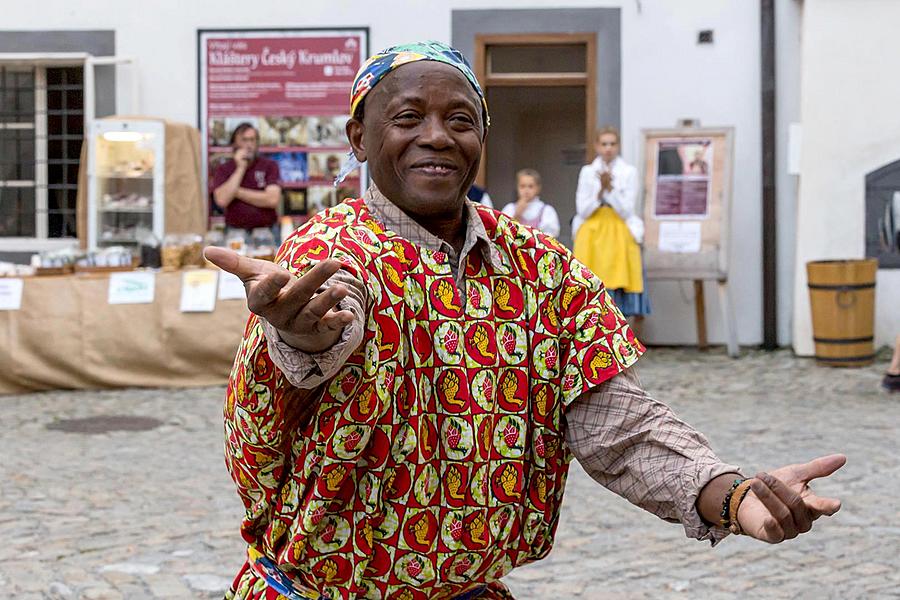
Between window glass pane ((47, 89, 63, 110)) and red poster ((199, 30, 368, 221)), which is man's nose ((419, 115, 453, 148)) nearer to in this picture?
red poster ((199, 30, 368, 221))

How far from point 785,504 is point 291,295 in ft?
2.58

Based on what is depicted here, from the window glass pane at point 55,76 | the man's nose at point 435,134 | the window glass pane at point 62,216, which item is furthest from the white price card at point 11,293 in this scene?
the man's nose at point 435,134

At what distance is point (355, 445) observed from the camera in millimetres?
2031

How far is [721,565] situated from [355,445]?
332 cm

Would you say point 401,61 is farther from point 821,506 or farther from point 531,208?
point 531,208

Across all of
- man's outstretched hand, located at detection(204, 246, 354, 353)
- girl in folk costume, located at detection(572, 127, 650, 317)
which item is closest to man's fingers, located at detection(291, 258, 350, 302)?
man's outstretched hand, located at detection(204, 246, 354, 353)

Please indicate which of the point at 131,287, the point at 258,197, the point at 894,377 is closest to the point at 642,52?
the point at 258,197

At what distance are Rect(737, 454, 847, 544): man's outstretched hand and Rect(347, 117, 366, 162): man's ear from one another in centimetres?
85

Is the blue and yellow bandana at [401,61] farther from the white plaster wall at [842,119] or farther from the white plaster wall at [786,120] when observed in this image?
the white plaster wall at [786,120]

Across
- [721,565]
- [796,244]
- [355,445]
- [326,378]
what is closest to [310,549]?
[355,445]

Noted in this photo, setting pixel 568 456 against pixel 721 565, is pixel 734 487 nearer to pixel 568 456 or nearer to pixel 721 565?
pixel 568 456

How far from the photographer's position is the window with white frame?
40.9ft

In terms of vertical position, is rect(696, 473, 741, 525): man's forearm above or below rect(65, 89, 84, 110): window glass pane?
below

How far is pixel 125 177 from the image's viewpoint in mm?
11695
